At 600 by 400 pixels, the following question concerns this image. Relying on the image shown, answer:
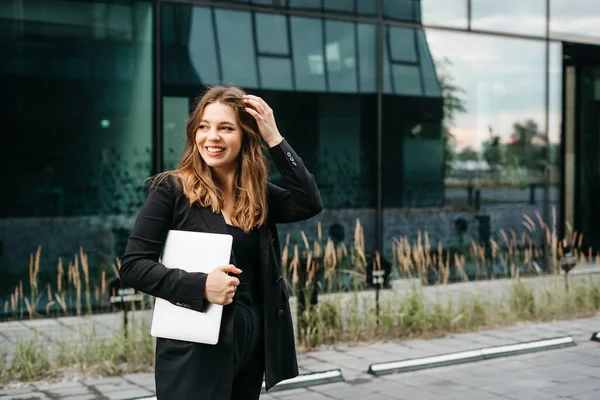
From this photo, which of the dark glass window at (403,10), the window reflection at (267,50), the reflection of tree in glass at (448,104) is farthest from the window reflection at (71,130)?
the reflection of tree in glass at (448,104)

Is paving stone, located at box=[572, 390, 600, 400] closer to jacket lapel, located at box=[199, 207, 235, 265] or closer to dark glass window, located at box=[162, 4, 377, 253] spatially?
jacket lapel, located at box=[199, 207, 235, 265]

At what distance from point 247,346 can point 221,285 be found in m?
0.35

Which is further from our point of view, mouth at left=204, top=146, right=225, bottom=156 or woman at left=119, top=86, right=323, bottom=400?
mouth at left=204, top=146, right=225, bottom=156

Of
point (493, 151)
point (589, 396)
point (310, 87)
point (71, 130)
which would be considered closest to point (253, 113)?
point (589, 396)

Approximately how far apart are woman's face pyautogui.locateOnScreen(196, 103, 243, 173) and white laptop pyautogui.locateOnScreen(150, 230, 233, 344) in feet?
1.04

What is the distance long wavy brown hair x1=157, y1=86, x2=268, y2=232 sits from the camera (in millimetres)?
2996

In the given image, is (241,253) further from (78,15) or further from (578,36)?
(578,36)

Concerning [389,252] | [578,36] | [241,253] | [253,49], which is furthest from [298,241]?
[241,253]

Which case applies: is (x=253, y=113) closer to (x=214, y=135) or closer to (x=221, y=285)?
(x=214, y=135)

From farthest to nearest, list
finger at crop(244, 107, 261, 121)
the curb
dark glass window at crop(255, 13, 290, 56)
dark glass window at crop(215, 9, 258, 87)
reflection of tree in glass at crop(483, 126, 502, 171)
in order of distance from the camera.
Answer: reflection of tree in glass at crop(483, 126, 502, 171)
dark glass window at crop(255, 13, 290, 56)
dark glass window at crop(215, 9, 258, 87)
the curb
finger at crop(244, 107, 261, 121)

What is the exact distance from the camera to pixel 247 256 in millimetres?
3051

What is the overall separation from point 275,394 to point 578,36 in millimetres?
10405

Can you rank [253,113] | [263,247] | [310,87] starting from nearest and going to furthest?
[253,113], [263,247], [310,87]

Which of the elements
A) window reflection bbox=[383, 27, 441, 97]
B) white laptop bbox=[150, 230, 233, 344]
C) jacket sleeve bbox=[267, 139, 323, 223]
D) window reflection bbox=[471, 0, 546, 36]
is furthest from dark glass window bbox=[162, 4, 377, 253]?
white laptop bbox=[150, 230, 233, 344]
